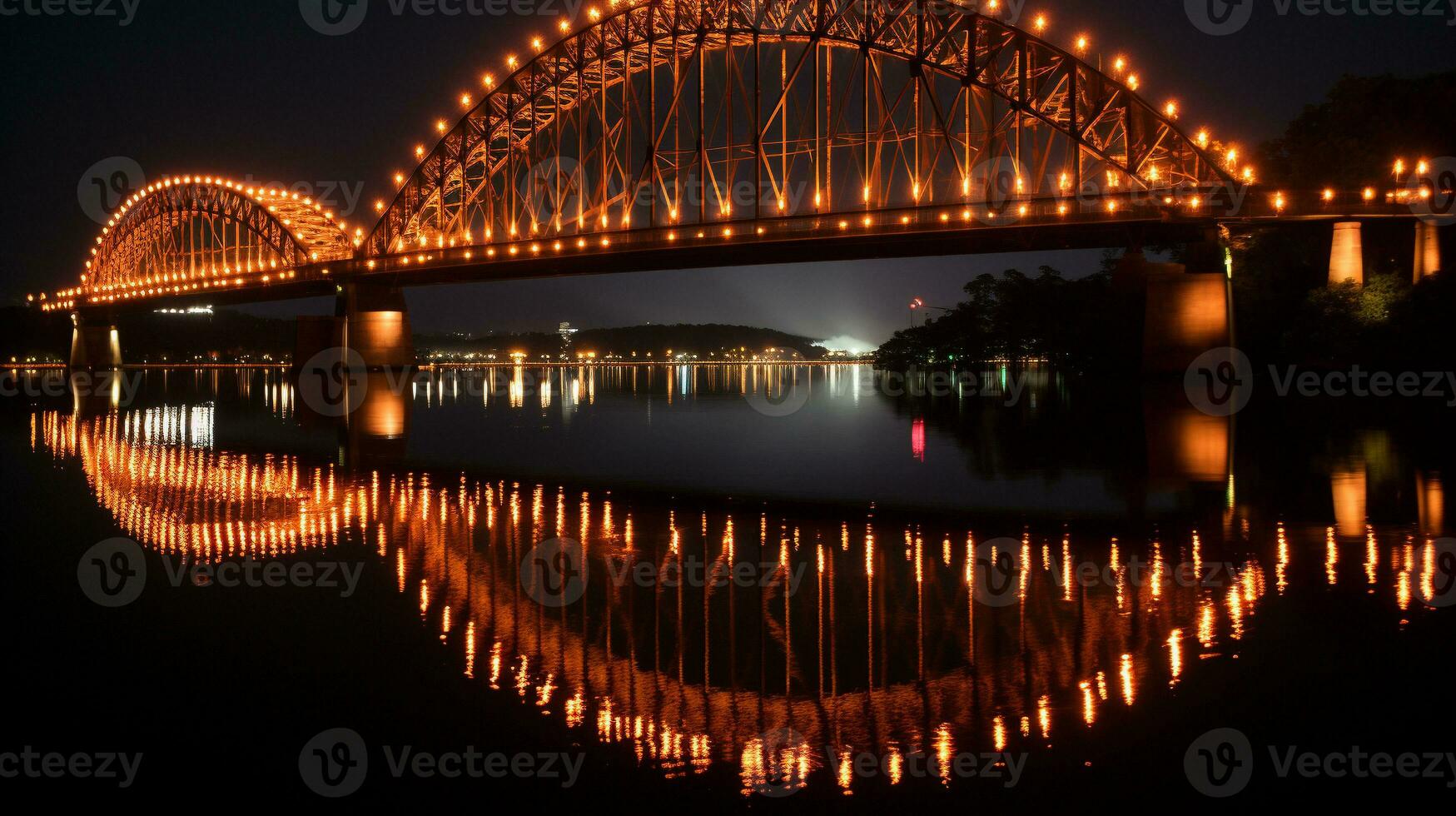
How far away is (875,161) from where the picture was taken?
227ft

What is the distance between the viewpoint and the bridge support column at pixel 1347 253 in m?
57.3

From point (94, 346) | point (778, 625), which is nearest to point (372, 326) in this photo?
point (94, 346)

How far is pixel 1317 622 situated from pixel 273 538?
47.2 feet

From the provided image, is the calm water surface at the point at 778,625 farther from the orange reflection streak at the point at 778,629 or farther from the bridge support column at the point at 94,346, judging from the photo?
the bridge support column at the point at 94,346

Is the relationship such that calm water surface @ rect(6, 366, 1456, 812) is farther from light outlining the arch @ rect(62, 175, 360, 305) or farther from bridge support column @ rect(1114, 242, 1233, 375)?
light outlining the arch @ rect(62, 175, 360, 305)

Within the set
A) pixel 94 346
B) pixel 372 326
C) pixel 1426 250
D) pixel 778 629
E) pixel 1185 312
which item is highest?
pixel 94 346

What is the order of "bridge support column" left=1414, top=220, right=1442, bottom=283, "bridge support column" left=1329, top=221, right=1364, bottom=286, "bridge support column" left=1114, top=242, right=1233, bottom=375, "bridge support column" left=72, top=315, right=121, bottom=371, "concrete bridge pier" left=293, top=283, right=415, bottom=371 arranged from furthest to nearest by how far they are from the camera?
"bridge support column" left=72, top=315, right=121, bottom=371
"concrete bridge pier" left=293, top=283, right=415, bottom=371
"bridge support column" left=1414, top=220, right=1442, bottom=283
"bridge support column" left=1329, top=221, right=1364, bottom=286
"bridge support column" left=1114, top=242, right=1233, bottom=375

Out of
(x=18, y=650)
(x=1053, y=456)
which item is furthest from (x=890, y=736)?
(x=1053, y=456)

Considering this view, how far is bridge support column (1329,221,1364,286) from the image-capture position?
188 feet

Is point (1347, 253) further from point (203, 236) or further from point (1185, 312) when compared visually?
point (203, 236)

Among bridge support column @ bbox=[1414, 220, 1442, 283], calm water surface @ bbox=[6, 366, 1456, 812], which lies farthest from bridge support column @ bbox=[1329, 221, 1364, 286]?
calm water surface @ bbox=[6, 366, 1456, 812]

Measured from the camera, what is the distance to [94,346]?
151 m

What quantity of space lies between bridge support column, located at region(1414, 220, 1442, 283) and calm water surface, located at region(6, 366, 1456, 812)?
123 ft

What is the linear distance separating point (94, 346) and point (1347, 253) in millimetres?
147722
